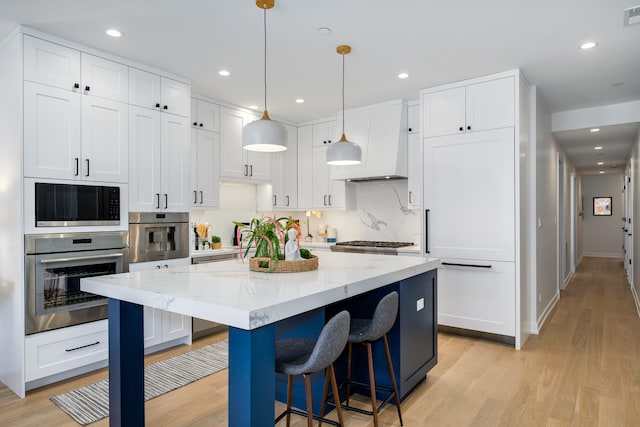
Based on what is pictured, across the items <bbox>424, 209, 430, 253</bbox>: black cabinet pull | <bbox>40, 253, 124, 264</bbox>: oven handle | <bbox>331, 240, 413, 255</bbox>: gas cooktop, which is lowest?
<bbox>331, 240, 413, 255</bbox>: gas cooktop

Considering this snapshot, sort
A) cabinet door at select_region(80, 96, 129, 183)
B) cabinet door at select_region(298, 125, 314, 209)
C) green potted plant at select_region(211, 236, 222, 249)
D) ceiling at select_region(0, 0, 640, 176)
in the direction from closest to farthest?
ceiling at select_region(0, 0, 640, 176)
cabinet door at select_region(80, 96, 129, 183)
green potted plant at select_region(211, 236, 222, 249)
cabinet door at select_region(298, 125, 314, 209)

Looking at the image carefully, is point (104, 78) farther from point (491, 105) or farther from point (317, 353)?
point (491, 105)

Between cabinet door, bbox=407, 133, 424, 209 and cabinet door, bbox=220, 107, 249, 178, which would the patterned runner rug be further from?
cabinet door, bbox=407, 133, 424, 209

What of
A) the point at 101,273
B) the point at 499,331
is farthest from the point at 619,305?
the point at 101,273

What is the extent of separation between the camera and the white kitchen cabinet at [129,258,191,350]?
11.6ft

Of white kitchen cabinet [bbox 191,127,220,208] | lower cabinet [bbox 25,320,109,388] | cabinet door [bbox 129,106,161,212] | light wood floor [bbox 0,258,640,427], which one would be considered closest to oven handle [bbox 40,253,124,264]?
cabinet door [bbox 129,106,161,212]

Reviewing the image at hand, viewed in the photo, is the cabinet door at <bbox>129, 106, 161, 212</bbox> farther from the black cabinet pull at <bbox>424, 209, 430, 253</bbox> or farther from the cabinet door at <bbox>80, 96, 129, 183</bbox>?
the black cabinet pull at <bbox>424, 209, 430, 253</bbox>

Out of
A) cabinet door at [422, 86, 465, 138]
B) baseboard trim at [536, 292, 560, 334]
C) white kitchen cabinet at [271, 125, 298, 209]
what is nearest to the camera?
cabinet door at [422, 86, 465, 138]

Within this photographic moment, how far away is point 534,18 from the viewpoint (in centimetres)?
273

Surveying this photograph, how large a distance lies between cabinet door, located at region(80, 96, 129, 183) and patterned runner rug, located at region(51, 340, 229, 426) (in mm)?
1580

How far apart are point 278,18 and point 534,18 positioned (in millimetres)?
1721

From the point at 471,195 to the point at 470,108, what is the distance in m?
0.86

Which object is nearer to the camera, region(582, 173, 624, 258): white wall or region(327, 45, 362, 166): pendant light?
region(327, 45, 362, 166): pendant light

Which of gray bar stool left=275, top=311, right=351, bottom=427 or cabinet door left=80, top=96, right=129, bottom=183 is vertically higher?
cabinet door left=80, top=96, right=129, bottom=183
